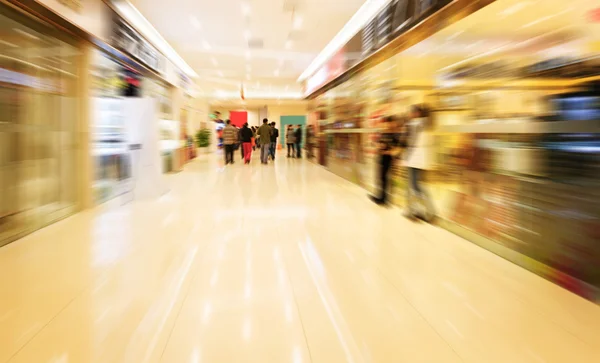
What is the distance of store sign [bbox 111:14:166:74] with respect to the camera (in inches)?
265

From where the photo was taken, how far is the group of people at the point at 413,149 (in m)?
5.23

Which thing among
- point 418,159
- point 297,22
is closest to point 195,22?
point 297,22

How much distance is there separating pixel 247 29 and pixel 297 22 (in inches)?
51.7

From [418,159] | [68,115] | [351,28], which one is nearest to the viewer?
[418,159]

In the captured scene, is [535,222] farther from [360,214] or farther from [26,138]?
[26,138]

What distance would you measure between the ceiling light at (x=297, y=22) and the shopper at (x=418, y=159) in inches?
161

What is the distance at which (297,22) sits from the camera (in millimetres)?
8695

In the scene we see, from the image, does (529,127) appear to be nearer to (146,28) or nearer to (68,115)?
(68,115)

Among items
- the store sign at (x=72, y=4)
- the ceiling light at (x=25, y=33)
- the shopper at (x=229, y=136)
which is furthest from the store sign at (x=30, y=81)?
the shopper at (x=229, y=136)

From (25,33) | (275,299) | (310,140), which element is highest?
(25,33)

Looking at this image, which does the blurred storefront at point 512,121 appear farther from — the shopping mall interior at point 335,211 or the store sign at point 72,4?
the store sign at point 72,4

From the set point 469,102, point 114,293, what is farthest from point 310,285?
point 469,102

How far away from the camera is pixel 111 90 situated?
7.09 metres

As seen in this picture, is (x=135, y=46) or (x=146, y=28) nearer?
(x=135, y=46)
